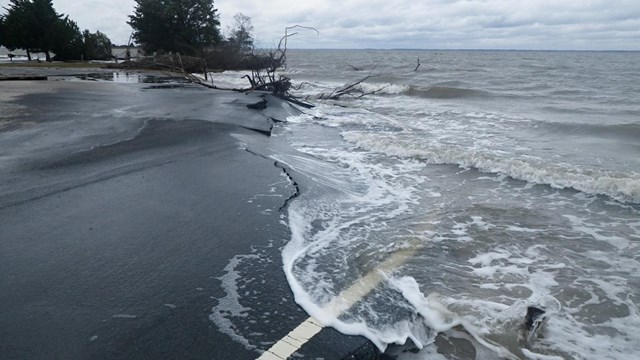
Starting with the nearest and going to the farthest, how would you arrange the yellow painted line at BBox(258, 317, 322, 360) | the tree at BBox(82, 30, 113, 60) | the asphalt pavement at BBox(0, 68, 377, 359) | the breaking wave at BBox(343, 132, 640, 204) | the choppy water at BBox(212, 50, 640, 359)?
the yellow painted line at BBox(258, 317, 322, 360) → the asphalt pavement at BBox(0, 68, 377, 359) → the choppy water at BBox(212, 50, 640, 359) → the breaking wave at BBox(343, 132, 640, 204) → the tree at BBox(82, 30, 113, 60)

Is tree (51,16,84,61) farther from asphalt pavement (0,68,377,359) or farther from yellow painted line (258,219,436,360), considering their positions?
yellow painted line (258,219,436,360)

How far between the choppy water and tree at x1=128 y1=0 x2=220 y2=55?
3259 cm

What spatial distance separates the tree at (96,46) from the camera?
45719 millimetres

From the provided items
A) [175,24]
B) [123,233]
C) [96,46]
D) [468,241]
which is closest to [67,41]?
[96,46]

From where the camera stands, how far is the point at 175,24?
40.0 metres

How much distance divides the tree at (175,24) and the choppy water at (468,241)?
3259 cm

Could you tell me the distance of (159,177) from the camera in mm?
6371

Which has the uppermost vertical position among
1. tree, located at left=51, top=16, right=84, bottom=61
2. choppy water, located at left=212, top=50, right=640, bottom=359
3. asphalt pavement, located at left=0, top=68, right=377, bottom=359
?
tree, located at left=51, top=16, right=84, bottom=61

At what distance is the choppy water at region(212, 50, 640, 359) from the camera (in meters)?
3.31

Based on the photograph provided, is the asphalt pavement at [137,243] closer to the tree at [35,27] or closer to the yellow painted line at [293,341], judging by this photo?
the yellow painted line at [293,341]

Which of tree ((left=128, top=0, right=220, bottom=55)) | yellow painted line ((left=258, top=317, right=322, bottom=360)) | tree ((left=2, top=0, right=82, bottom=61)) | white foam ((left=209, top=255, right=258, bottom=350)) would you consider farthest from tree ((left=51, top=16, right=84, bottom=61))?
yellow painted line ((left=258, top=317, right=322, bottom=360))

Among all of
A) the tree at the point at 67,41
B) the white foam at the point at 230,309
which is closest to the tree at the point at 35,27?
the tree at the point at 67,41

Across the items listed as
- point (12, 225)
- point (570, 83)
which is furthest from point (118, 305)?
point (570, 83)

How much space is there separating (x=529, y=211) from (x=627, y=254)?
1497mm
